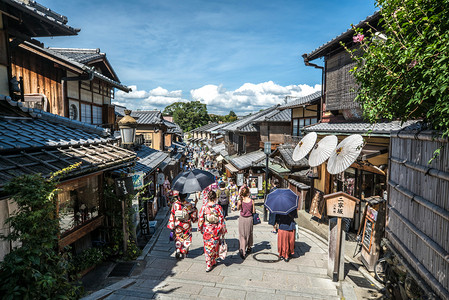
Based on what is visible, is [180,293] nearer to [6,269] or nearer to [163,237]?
[6,269]

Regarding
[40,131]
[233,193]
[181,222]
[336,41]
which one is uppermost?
[336,41]

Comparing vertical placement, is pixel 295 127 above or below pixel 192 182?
above

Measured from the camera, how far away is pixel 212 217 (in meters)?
8.18

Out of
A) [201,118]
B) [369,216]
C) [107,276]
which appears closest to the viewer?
[107,276]

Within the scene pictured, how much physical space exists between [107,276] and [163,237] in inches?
151

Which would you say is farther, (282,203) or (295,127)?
(295,127)

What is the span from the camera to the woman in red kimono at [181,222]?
8.66 metres

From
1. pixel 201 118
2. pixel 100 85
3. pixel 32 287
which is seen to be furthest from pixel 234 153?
pixel 201 118

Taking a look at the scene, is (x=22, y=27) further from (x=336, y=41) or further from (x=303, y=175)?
(x=303, y=175)

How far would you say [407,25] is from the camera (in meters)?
3.98

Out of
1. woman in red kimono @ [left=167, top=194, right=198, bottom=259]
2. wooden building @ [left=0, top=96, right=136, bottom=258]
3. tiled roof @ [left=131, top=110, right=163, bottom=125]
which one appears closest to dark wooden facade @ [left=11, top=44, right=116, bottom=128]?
wooden building @ [left=0, top=96, right=136, bottom=258]

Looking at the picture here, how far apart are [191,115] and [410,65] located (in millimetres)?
87371

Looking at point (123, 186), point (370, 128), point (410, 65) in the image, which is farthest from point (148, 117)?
point (410, 65)

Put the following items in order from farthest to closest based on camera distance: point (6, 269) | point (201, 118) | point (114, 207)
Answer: point (201, 118), point (114, 207), point (6, 269)
